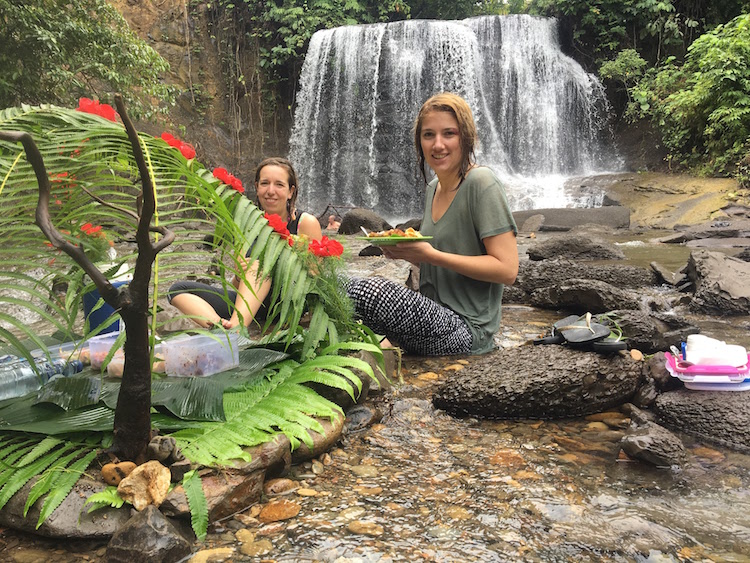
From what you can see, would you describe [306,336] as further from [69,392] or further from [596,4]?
[596,4]

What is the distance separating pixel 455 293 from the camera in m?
3.25

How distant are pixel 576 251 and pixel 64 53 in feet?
27.6

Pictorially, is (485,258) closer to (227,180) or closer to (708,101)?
(227,180)

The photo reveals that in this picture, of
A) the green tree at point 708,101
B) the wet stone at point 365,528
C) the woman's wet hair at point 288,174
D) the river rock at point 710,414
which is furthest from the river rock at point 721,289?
the green tree at point 708,101

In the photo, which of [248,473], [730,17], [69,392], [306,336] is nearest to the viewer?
[248,473]

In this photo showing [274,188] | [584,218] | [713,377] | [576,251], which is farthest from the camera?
[584,218]

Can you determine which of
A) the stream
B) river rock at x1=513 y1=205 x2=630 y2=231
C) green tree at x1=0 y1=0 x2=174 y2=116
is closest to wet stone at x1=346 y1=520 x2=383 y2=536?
the stream

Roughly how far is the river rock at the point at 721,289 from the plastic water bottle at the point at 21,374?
188 inches

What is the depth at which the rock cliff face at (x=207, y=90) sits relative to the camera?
55.5ft

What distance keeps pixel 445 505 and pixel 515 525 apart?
0.23 m

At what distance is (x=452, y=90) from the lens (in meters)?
16.5

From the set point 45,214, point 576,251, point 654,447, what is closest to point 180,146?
point 45,214

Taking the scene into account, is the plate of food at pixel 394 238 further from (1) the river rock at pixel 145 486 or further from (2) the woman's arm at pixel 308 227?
(1) the river rock at pixel 145 486

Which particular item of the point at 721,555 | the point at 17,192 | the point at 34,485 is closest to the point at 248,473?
the point at 34,485
